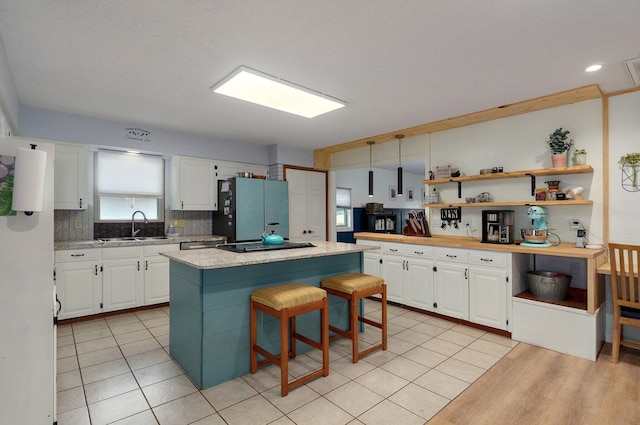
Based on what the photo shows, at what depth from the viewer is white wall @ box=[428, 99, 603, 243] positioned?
11.1ft

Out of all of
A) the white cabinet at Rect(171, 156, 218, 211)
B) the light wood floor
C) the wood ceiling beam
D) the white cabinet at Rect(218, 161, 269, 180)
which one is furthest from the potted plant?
the white cabinet at Rect(171, 156, 218, 211)

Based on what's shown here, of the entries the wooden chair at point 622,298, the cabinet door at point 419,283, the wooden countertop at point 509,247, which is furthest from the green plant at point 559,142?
the cabinet door at point 419,283

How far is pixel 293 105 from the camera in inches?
145

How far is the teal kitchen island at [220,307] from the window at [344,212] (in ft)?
16.6

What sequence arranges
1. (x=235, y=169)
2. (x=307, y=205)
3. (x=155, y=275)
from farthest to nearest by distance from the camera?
1. (x=307, y=205)
2. (x=235, y=169)
3. (x=155, y=275)

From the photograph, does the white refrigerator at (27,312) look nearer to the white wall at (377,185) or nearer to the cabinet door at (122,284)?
the cabinet door at (122,284)

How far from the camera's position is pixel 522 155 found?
152 inches

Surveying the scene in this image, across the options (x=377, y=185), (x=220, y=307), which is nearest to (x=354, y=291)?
(x=220, y=307)

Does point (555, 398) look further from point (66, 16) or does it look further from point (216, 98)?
point (66, 16)

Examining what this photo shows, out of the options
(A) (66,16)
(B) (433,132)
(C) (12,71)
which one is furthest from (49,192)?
(B) (433,132)

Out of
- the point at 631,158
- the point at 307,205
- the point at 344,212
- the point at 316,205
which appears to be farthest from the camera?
the point at 344,212

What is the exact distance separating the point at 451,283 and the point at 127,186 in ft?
15.0

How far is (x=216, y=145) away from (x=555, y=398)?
5.07 meters

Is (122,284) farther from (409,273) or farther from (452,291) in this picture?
(452,291)
